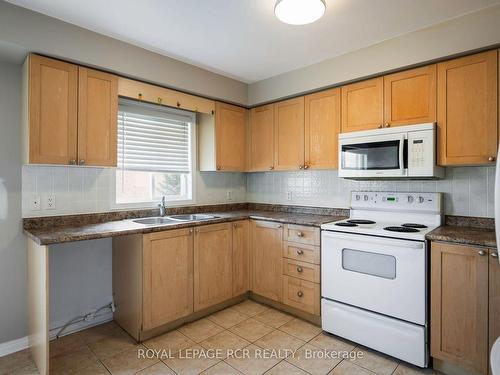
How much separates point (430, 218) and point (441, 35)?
140 cm

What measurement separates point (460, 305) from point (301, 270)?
1186mm

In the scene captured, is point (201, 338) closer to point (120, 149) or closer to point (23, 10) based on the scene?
point (120, 149)

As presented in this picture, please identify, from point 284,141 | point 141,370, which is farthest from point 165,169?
point 141,370

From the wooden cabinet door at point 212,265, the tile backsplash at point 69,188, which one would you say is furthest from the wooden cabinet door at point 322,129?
the tile backsplash at point 69,188

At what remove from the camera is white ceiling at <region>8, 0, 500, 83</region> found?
1886 mm

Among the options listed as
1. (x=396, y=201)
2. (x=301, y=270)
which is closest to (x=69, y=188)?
(x=301, y=270)

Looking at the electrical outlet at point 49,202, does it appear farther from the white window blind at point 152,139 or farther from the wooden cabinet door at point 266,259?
the wooden cabinet door at point 266,259

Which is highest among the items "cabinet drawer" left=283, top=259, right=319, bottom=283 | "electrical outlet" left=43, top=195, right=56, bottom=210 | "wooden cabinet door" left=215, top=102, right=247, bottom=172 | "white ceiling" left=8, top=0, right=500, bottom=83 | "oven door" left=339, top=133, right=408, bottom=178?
"white ceiling" left=8, top=0, right=500, bottom=83

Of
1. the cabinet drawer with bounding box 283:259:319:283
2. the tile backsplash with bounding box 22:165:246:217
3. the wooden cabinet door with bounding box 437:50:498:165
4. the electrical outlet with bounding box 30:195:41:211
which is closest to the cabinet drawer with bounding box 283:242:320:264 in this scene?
the cabinet drawer with bounding box 283:259:319:283

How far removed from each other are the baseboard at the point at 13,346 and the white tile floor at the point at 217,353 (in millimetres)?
63

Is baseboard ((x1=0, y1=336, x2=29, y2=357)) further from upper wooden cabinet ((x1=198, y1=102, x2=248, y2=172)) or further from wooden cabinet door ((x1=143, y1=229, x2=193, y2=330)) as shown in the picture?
upper wooden cabinet ((x1=198, y1=102, x2=248, y2=172))

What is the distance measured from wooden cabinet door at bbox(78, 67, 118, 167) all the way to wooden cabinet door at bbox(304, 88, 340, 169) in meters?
1.82

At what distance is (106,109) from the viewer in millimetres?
2363

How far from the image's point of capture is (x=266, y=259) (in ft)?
9.62
